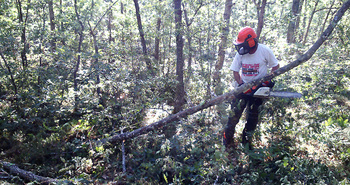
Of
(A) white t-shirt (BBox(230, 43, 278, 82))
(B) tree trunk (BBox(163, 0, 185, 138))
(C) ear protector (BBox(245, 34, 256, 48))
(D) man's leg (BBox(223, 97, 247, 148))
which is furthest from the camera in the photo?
(B) tree trunk (BBox(163, 0, 185, 138))

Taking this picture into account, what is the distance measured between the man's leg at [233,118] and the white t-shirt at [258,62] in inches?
17.9

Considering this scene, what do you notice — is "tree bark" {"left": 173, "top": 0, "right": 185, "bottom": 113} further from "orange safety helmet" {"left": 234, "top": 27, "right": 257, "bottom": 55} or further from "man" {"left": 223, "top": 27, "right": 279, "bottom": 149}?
"orange safety helmet" {"left": 234, "top": 27, "right": 257, "bottom": 55}

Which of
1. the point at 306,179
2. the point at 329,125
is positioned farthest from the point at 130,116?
the point at 329,125

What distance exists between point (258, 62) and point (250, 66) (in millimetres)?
148

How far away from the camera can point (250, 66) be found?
3.72 m

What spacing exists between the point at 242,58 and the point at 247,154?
1.69m

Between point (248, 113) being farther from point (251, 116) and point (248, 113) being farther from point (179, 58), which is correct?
point (179, 58)

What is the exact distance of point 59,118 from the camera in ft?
16.9

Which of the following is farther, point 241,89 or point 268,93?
point 241,89

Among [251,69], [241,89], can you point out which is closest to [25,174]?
[241,89]

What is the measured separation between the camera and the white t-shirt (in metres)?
3.64

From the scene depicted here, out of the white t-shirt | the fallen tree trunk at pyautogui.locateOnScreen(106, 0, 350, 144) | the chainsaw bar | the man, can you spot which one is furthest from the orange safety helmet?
the chainsaw bar

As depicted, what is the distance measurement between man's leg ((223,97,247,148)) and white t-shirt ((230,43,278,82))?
1.49ft

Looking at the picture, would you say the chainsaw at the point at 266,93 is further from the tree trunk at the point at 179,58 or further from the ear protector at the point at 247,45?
the tree trunk at the point at 179,58
